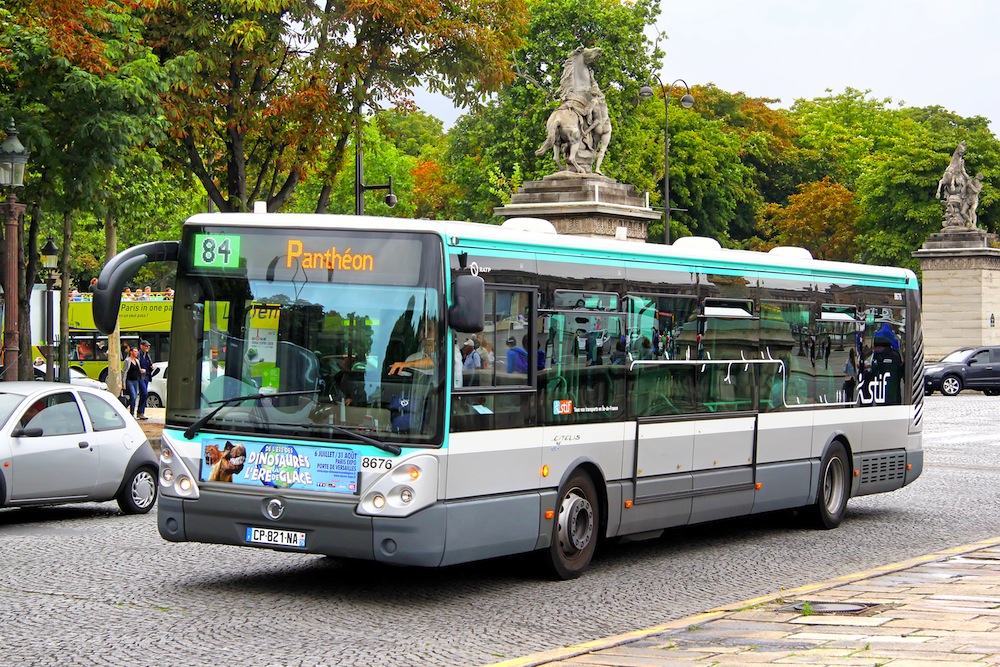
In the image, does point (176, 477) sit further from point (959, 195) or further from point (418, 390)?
point (959, 195)

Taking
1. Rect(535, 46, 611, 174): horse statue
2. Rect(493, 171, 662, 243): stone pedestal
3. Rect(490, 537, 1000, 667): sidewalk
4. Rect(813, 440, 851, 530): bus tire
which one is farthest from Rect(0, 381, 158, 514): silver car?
Rect(535, 46, 611, 174): horse statue

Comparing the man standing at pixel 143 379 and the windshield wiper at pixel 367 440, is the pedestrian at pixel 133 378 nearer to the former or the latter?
the man standing at pixel 143 379

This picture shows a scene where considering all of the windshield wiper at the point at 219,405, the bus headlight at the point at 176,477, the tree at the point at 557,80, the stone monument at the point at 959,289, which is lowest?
the bus headlight at the point at 176,477

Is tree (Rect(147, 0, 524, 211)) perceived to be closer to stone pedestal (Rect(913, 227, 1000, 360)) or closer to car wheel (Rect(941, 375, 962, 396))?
car wheel (Rect(941, 375, 962, 396))

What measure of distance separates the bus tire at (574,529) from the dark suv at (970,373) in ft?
127

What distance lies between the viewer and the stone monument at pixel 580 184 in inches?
1198

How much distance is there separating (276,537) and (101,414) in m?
5.97

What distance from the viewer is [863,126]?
98.8m

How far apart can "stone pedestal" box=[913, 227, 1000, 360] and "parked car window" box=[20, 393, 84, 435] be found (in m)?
45.3

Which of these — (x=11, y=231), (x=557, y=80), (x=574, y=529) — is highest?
(x=557, y=80)

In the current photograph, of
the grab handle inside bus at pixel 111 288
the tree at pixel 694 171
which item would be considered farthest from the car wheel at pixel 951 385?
the grab handle inside bus at pixel 111 288

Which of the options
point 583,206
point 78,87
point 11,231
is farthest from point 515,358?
point 583,206

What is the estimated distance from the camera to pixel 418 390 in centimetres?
987

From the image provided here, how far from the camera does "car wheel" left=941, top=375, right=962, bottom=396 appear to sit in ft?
157
